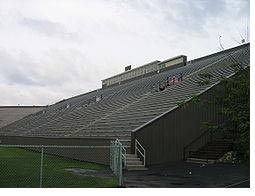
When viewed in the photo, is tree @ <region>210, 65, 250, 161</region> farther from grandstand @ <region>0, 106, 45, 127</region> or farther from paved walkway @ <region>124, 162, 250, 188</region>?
grandstand @ <region>0, 106, 45, 127</region>

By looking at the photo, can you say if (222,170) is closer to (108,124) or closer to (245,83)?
(245,83)

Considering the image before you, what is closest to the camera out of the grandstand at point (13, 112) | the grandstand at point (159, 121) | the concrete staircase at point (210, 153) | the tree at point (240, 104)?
the tree at point (240, 104)

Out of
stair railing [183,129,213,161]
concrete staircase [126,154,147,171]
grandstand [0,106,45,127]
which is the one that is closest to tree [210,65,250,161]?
concrete staircase [126,154,147,171]

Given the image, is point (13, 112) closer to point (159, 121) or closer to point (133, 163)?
point (159, 121)

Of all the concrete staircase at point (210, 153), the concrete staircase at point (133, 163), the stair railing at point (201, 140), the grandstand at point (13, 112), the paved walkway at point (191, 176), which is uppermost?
the grandstand at point (13, 112)

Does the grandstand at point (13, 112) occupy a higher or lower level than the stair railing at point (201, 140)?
higher

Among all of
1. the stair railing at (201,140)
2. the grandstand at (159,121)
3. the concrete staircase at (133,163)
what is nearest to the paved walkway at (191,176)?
the concrete staircase at (133,163)

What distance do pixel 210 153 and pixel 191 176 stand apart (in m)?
5.86

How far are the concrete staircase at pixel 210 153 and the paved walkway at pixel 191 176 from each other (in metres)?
0.91

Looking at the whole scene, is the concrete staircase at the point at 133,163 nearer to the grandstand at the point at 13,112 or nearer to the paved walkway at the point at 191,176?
the paved walkway at the point at 191,176

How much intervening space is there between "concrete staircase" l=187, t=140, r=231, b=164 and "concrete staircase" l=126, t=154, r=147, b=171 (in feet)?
9.94

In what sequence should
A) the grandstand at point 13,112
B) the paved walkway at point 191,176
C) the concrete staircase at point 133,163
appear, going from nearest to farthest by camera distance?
the paved walkway at point 191,176 < the concrete staircase at point 133,163 < the grandstand at point 13,112

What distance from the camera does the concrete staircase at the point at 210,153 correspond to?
2117cm
